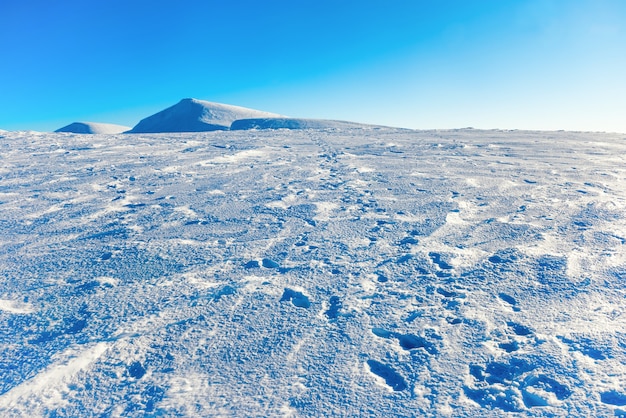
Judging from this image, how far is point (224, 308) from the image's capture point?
3236 mm

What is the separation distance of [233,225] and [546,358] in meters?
3.39

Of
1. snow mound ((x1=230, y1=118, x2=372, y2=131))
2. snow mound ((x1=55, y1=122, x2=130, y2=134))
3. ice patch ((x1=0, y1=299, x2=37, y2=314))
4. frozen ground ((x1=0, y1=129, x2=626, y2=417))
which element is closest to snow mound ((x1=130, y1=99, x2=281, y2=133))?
snow mound ((x1=230, y1=118, x2=372, y2=131))

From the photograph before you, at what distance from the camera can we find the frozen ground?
2.41 metres

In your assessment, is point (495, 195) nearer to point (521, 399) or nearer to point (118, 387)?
point (521, 399)

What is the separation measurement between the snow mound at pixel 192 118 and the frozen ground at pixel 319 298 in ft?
68.7

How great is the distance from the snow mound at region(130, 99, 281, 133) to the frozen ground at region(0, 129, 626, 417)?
2093 centimetres

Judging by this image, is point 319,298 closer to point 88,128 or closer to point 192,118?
point 192,118

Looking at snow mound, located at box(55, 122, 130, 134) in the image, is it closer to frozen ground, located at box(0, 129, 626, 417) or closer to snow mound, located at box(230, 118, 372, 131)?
snow mound, located at box(230, 118, 372, 131)

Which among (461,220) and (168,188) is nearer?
(461,220)

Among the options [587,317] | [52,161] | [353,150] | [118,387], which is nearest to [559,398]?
[587,317]

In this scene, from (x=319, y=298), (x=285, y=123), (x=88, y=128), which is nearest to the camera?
(x=319, y=298)

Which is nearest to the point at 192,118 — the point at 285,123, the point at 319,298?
the point at 285,123

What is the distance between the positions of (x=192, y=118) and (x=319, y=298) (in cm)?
2654

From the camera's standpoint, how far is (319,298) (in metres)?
3.33
